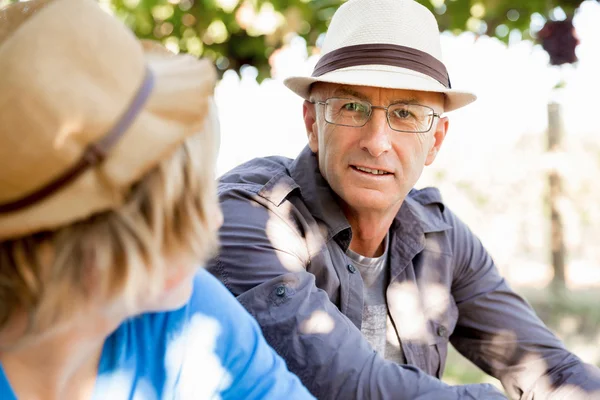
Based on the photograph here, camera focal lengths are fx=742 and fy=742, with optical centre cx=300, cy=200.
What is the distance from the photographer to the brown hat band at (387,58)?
2422 millimetres

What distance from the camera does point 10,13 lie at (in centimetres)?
138

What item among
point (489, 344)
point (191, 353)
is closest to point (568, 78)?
point (489, 344)

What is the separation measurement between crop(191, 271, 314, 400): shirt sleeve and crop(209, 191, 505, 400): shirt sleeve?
347mm

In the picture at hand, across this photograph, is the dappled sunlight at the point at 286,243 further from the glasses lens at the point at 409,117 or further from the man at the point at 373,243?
the glasses lens at the point at 409,117

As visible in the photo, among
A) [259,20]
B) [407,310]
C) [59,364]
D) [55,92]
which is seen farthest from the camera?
[259,20]

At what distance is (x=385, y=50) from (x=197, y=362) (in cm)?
133

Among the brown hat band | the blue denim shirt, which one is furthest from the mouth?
the brown hat band

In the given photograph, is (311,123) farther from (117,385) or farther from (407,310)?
(117,385)

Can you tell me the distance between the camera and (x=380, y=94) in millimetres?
2420

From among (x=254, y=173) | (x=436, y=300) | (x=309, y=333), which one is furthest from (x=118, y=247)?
(x=436, y=300)

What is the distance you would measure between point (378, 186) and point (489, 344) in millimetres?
837

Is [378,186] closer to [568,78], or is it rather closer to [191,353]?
[191,353]

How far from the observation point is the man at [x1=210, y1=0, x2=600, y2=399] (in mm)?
2025

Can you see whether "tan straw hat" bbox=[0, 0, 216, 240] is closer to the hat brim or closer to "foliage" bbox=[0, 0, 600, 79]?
the hat brim
